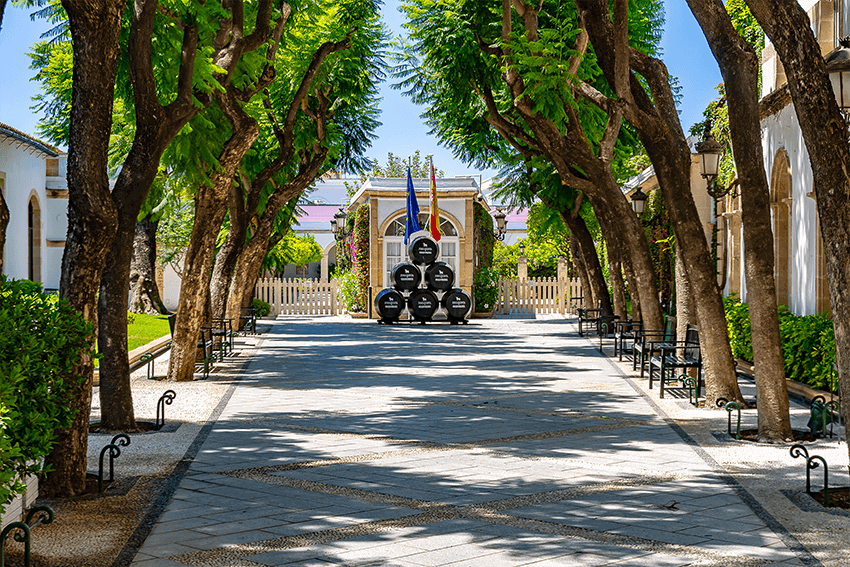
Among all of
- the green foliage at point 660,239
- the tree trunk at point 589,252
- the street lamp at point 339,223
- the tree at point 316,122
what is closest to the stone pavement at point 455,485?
the tree at point 316,122

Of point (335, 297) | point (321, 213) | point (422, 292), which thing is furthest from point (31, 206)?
point (321, 213)

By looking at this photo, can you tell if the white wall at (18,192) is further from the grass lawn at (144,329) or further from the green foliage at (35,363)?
the green foliage at (35,363)

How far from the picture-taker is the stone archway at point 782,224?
1694 centimetres

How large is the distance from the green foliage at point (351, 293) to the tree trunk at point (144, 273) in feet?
26.2

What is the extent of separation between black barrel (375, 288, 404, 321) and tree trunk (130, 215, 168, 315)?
680cm

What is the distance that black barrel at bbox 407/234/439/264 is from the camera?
29469 mm

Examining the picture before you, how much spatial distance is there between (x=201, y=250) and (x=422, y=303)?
54.4 ft

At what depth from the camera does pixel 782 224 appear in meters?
17.2

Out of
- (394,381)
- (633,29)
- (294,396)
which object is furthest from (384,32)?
(294,396)

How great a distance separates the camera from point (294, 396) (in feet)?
39.1

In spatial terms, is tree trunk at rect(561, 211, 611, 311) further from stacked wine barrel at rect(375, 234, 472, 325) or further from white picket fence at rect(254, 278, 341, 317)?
white picket fence at rect(254, 278, 341, 317)

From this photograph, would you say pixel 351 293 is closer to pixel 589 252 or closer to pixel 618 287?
pixel 589 252

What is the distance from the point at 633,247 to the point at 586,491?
27.1 ft

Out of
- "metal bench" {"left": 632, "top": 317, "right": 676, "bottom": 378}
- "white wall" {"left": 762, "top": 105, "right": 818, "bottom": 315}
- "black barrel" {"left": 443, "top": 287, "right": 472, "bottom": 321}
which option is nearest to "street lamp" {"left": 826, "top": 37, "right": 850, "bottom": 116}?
"metal bench" {"left": 632, "top": 317, "right": 676, "bottom": 378}
